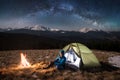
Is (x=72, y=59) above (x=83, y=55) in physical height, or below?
below

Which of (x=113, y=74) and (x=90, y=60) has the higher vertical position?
(x=90, y=60)

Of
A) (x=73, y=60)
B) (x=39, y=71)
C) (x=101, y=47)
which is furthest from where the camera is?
(x=101, y=47)

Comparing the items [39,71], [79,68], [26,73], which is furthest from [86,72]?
[26,73]

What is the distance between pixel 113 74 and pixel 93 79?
7.13 ft

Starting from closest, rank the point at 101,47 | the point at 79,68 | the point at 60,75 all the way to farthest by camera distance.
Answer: the point at 60,75
the point at 79,68
the point at 101,47

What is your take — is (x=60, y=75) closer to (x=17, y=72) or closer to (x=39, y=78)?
(x=39, y=78)

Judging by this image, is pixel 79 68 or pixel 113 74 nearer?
pixel 113 74

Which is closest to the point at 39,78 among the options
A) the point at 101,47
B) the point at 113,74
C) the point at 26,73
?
the point at 26,73

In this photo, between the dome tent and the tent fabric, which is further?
the dome tent

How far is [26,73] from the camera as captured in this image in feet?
40.3

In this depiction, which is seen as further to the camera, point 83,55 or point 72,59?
point 72,59

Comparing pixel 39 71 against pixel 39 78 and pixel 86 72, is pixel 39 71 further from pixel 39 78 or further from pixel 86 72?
pixel 86 72

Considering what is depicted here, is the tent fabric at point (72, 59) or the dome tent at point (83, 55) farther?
the dome tent at point (83, 55)

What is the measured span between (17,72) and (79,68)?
4.65 m
